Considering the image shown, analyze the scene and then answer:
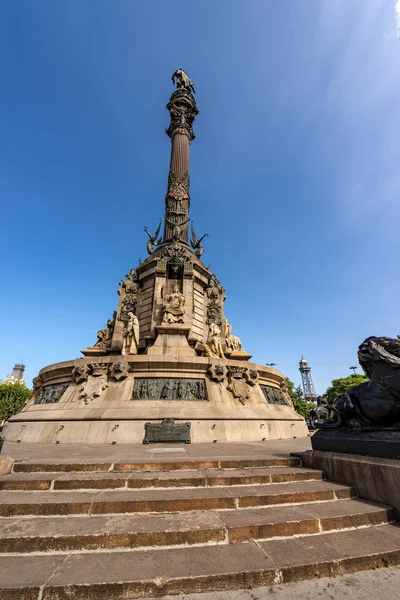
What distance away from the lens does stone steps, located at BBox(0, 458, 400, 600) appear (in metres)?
2.84

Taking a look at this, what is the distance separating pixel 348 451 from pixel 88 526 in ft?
16.3

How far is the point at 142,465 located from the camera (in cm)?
592

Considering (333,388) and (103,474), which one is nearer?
(103,474)

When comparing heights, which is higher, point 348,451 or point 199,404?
point 199,404

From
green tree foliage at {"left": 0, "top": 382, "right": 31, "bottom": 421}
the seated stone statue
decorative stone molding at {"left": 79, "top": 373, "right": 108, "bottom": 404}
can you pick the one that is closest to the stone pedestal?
decorative stone molding at {"left": 79, "top": 373, "right": 108, "bottom": 404}

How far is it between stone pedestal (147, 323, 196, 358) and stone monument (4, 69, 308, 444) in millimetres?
60

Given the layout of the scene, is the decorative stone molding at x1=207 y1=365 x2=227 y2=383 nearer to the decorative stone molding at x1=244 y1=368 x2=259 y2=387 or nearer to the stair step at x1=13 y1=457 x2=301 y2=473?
the decorative stone molding at x1=244 y1=368 x2=259 y2=387

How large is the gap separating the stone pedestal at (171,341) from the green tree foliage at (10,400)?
140 feet

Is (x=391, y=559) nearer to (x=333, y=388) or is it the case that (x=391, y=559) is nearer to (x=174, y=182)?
(x=174, y=182)

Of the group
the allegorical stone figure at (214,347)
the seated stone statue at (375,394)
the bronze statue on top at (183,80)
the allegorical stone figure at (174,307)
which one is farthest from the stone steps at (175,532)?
the bronze statue on top at (183,80)

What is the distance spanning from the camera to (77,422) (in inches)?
455

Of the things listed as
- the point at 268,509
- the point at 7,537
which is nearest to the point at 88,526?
the point at 7,537

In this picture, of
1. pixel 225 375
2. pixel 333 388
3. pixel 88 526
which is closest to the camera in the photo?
pixel 88 526

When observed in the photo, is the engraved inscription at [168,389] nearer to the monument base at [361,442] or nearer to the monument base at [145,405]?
the monument base at [145,405]
